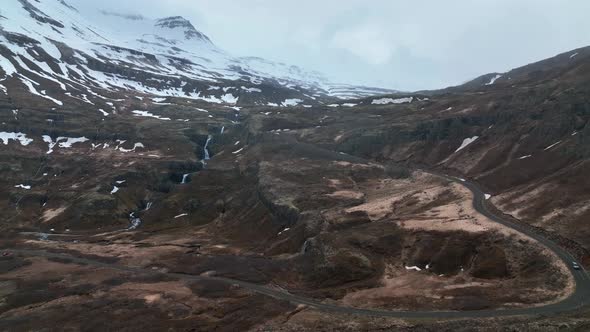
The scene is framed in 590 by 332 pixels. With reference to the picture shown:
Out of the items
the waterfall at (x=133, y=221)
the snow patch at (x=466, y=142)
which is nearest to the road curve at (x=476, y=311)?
the snow patch at (x=466, y=142)

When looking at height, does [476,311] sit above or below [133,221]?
below

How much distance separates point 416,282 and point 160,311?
138 feet

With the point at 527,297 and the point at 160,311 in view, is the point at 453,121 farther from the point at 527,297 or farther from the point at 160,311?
the point at 160,311

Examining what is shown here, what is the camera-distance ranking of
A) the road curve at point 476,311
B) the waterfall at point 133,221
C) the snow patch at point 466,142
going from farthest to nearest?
the waterfall at point 133,221
the snow patch at point 466,142
the road curve at point 476,311

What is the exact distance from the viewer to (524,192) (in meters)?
105

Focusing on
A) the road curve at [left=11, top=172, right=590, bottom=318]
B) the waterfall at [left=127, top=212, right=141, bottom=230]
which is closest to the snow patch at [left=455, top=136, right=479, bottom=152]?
the road curve at [left=11, top=172, right=590, bottom=318]

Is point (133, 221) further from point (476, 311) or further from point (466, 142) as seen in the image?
point (476, 311)

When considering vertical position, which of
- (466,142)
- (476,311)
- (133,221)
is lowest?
(476,311)

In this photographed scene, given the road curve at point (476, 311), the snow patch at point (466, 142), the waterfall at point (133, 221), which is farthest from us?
the waterfall at point (133, 221)

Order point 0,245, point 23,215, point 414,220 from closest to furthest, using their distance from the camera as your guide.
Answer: point 414,220
point 0,245
point 23,215

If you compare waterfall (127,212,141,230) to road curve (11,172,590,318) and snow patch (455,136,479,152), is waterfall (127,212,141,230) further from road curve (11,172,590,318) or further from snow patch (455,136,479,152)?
snow patch (455,136,479,152)

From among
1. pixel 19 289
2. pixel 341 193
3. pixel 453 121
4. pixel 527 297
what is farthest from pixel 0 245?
pixel 453 121

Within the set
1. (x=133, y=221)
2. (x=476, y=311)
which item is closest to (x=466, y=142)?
(x=476, y=311)

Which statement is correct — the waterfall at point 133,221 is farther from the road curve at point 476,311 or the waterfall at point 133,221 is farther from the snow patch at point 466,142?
the snow patch at point 466,142
